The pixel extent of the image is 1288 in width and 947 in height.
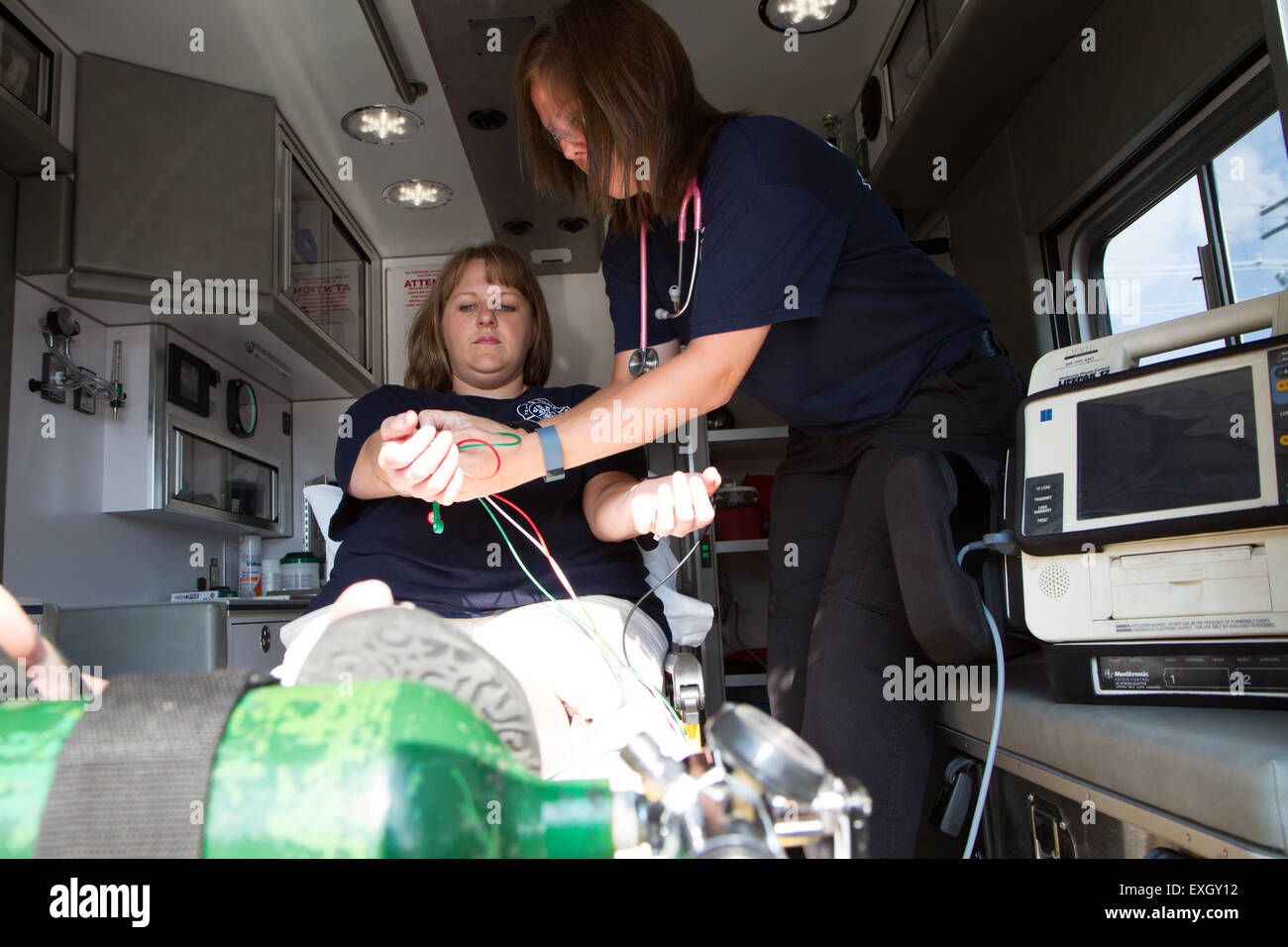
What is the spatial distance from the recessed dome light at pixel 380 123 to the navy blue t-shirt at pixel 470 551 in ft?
6.36

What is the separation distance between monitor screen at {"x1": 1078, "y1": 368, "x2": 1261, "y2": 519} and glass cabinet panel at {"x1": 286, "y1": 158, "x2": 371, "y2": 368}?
2744 millimetres

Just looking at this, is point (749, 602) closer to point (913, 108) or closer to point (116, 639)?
point (913, 108)

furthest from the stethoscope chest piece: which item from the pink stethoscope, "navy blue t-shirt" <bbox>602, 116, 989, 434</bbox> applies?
"navy blue t-shirt" <bbox>602, 116, 989, 434</bbox>

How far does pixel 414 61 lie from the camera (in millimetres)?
2859

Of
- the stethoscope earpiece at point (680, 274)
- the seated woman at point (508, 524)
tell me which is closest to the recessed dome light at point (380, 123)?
the seated woman at point (508, 524)

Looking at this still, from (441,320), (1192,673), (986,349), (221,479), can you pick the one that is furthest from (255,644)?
(1192,673)

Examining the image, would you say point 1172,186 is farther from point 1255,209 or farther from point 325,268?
point 325,268

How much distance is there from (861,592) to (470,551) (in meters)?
0.62

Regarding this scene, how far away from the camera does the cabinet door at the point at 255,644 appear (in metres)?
2.45

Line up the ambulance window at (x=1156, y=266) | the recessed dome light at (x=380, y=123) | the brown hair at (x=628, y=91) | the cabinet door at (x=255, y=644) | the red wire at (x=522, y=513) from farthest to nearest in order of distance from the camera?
the recessed dome light at (x=380, y=123) → the cabinet door at (x=255, y=644) → the ambulance window at (x=1156, y=266) → the red wire at (x=522, y=513) → the brown hair at (x=628, y=91)

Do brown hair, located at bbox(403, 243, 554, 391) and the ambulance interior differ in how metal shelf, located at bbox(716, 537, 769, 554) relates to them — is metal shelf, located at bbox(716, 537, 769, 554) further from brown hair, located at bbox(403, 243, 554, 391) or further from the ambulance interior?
brown hair, located at bbox(403, 243, 554, 391)

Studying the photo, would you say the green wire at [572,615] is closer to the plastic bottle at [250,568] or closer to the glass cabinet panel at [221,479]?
the glass cabinet panel at [221,479]

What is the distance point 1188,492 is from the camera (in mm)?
891

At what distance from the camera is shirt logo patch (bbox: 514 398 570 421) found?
164 centimetres
